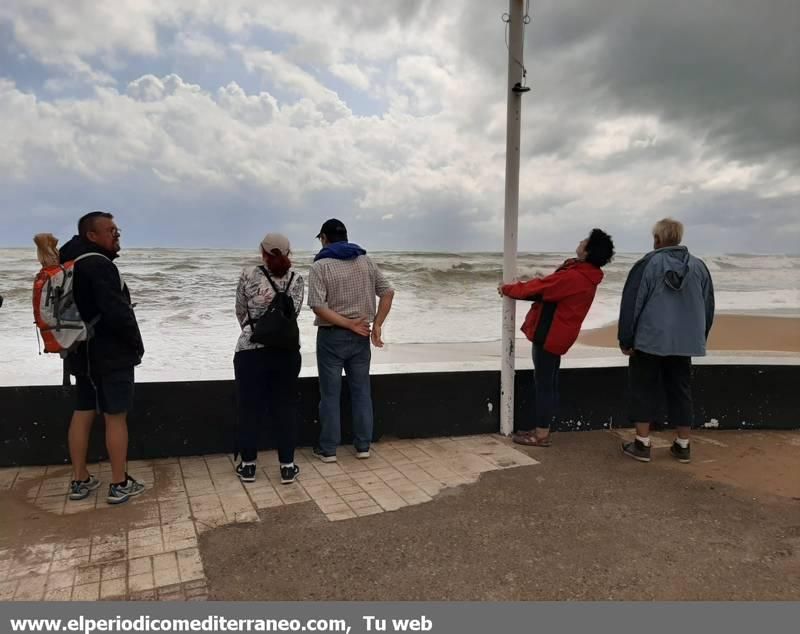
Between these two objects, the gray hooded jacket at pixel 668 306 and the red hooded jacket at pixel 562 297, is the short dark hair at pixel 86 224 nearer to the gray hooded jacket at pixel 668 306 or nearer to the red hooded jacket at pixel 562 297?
the red hooded jacket at pixel 562 297

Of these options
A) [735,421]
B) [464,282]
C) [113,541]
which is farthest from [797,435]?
[464,282]

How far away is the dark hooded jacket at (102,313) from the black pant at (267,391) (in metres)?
0.62

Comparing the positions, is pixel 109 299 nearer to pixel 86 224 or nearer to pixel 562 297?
pixel 86 224

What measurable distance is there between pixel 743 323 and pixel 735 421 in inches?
300

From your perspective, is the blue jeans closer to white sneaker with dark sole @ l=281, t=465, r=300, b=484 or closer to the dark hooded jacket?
white sneaker with dark sole @ l=281, t=465, r=300, b=484

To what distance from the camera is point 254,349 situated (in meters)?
3.53

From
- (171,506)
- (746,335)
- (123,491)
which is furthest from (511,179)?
(746,335)

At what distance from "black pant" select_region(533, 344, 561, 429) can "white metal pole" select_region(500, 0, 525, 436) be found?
24 cm

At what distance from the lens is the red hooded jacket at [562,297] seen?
163 inches

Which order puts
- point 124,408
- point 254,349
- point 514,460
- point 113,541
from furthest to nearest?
point 514,460
point 254,349
point 124,408
point 113,541

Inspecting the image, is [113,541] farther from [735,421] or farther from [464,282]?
[464,282]

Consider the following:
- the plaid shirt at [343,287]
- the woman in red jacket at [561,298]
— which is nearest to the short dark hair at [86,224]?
the plaid shirt at [343,287]

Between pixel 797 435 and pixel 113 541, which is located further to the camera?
pixel 797 435

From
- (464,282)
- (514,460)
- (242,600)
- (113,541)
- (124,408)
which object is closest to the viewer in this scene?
(242,600)
